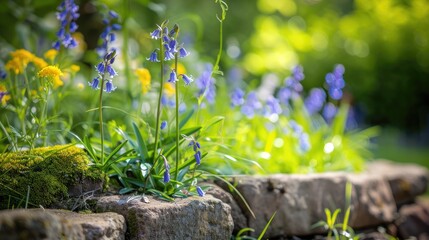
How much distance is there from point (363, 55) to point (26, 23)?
5.18m

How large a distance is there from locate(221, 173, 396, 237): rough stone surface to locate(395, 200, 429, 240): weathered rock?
14.9 inches

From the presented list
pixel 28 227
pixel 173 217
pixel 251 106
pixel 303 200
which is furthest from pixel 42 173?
pixel 251 106

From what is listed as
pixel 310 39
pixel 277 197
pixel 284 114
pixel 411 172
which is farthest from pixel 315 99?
pixel 310 39

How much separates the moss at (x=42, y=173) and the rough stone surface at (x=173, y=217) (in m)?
0.18

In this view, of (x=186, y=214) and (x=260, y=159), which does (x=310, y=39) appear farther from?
(x=186, y=214)

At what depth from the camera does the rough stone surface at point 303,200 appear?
279 centimetres

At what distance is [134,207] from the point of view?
2.15 m

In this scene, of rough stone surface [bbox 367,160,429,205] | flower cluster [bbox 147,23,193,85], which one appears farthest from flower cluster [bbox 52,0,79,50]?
rough stone surface [bbox 367,160,429,205]

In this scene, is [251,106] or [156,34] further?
[251,106]

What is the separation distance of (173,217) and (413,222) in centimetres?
255

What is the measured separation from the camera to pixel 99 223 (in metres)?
1.97

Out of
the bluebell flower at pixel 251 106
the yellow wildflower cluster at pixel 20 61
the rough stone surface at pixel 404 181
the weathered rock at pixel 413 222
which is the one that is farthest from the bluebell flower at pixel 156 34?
the weathered rock at pixel 413 222

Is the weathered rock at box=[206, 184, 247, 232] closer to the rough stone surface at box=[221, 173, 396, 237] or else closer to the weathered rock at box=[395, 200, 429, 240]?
the rough stone surface at box=[221, 173, 396, 237]

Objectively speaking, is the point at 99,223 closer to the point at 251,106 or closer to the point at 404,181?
the point at 251,106
